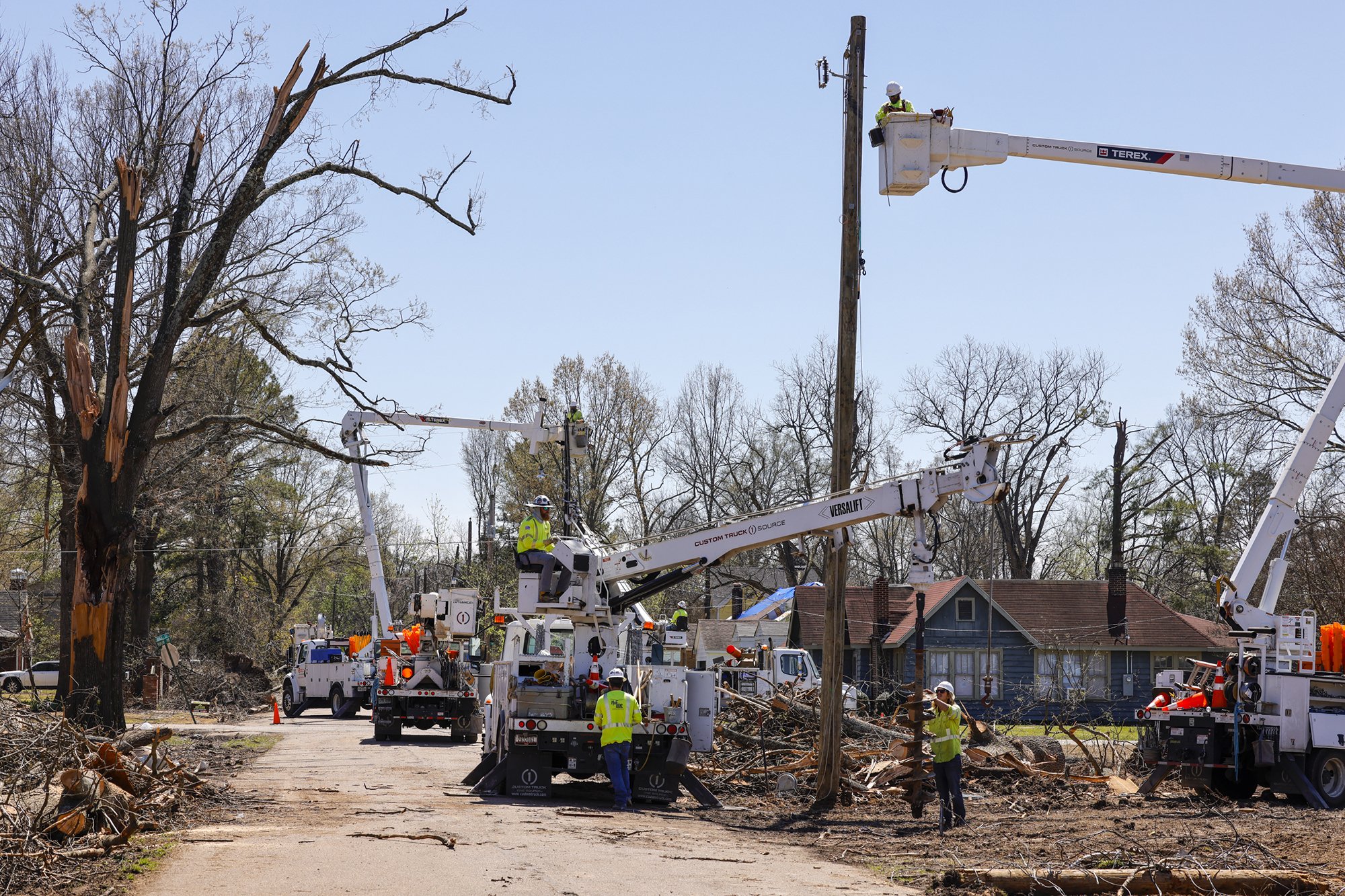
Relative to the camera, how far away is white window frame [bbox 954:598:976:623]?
43125mm

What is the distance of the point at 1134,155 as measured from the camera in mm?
15312

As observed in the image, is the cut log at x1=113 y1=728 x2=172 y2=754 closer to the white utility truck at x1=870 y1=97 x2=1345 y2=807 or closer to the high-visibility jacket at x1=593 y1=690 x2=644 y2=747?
the high-visibility jacket at x1=593 y1=690 x2=644 y2=747

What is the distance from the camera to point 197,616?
51312 mm

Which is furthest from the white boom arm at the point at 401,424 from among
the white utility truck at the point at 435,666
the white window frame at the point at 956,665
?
the white window frame at the point at 956,665

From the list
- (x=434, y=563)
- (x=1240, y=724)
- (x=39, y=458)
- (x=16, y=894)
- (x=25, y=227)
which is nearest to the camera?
(x=16, y=894)

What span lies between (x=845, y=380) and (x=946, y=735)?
4.35 metres

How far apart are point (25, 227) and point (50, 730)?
13242 millimetres

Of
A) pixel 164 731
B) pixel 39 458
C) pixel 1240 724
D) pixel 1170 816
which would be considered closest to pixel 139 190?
pixel 164 731

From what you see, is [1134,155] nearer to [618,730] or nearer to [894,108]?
[894,108]

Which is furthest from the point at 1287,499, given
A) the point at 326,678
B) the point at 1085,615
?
the point at 326,678

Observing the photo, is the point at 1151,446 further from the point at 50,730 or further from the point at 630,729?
the point at 50,730

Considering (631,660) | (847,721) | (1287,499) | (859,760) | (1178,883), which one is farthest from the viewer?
(847,721)

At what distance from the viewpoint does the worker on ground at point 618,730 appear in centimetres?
1593

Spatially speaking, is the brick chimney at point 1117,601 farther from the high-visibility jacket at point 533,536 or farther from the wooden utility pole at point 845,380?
the high-visibility jacket at point 533,536
